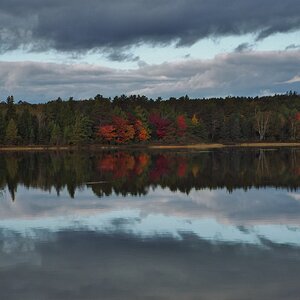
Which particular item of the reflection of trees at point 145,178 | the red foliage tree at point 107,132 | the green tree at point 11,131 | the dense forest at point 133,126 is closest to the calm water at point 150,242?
the reflection of trees at point 145,178

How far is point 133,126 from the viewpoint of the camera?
114 meters

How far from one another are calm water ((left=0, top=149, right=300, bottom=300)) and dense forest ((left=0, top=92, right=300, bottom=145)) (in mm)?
74085

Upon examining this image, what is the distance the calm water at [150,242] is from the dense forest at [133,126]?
74085mm

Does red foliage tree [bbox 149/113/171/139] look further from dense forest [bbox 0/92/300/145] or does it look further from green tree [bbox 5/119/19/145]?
green tree [bbox 5/119/19/145]

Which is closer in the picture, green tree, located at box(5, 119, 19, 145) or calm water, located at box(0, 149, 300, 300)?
calm water, located at box(0, 149, 300, 300)

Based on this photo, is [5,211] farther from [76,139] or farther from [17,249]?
[76,139]

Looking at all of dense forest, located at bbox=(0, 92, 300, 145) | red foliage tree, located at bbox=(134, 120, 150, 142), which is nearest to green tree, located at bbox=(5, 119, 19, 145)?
dense forest, located at bbox=(0, 92, 300, 145)

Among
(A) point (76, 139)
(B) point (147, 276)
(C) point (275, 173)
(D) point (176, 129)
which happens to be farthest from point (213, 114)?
(B) point (147, 276)

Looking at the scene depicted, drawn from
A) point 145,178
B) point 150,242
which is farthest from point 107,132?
point 150,242

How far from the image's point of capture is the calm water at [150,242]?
13391mm

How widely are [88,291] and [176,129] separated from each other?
110 meters

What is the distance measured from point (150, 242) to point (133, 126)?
96437 millimetres

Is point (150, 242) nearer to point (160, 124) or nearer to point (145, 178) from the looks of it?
point (145, 178)

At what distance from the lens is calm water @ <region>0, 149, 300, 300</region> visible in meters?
13.4
